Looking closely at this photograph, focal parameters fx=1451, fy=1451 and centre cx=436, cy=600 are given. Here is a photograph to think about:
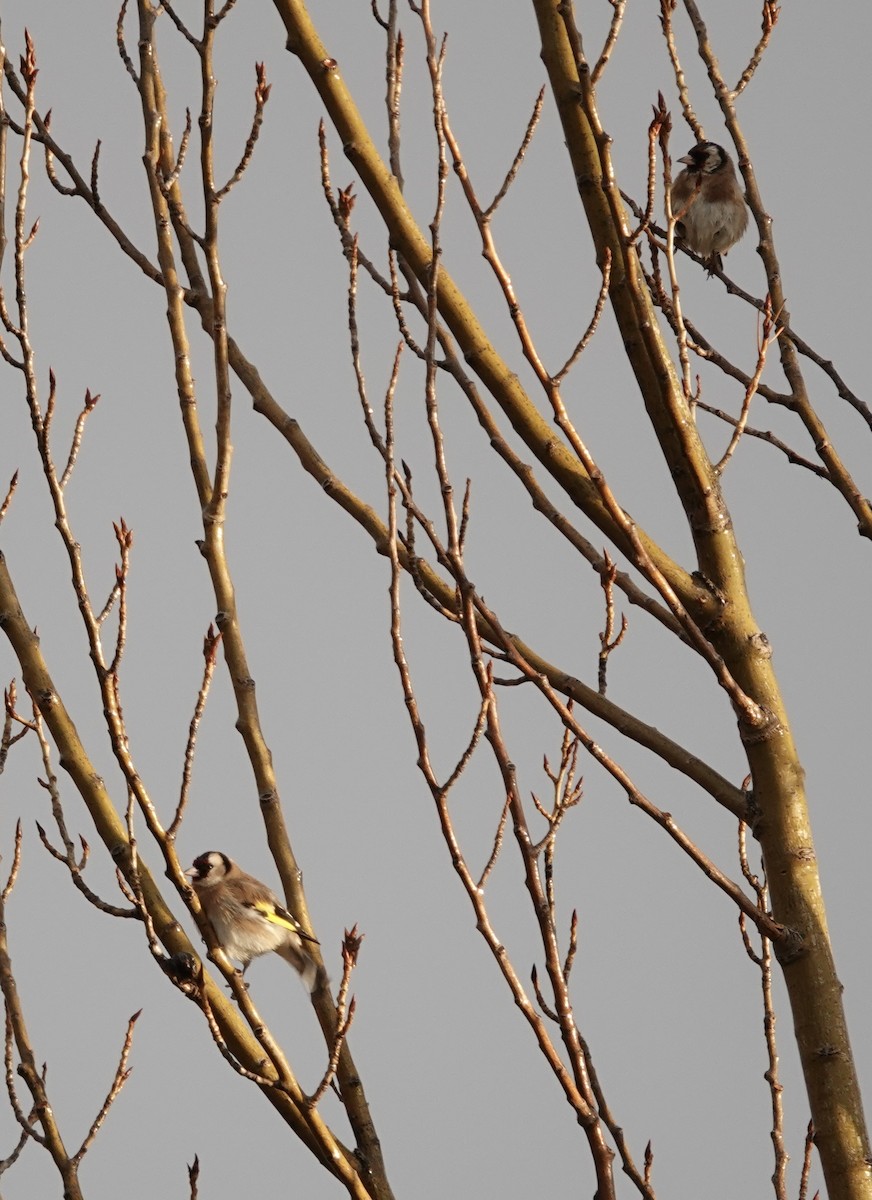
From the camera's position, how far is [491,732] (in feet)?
4.19

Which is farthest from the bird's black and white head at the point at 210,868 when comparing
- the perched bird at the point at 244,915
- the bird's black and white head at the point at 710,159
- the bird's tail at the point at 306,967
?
the bird's black and white head at the point at 710,159

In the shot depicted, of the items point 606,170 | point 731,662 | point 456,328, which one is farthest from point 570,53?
point 731,662

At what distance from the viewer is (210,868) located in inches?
109

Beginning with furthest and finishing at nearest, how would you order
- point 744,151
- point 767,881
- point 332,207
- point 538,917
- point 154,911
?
point 744,151 → point 332,207 → point 154,911 → point 767,881 → point 538,917

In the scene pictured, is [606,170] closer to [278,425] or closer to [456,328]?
[456,328]

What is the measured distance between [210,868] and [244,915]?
0.32 meters

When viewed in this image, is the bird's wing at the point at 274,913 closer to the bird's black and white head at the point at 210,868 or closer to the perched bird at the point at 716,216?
the bird's black and white head at the point at 210,868

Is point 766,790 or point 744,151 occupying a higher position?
point 744,151

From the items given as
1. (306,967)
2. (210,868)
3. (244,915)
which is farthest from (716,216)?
(306,967)

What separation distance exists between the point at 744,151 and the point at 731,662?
38.2 inches

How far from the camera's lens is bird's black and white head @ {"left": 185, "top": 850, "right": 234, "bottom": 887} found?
270 cm

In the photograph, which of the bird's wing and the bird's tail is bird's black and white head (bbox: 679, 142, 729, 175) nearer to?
the bird's wing

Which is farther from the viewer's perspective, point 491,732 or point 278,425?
point 278,425

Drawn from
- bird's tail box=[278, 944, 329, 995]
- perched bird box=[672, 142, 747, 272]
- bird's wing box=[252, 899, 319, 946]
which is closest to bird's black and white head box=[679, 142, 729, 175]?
perched bird box=[672, 142, 747, 272]
